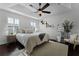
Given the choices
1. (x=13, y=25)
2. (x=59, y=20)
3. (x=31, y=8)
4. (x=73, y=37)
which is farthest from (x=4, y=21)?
(x=73, y=37)

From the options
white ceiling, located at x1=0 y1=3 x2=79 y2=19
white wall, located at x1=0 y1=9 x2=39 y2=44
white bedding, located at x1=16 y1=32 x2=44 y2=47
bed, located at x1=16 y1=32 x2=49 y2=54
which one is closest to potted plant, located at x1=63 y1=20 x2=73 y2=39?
white ceiling, located at x1=0 y1=3 x2=79 y2=19

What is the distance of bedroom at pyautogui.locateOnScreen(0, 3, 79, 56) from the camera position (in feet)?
5.02

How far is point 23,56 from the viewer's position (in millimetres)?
1610

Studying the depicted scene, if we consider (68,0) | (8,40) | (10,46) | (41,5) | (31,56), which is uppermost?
(68,0)

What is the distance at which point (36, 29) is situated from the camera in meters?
Result: 1.64

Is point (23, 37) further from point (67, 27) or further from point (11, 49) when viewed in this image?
point (67, 27)

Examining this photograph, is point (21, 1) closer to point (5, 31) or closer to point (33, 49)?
point (5, 31)

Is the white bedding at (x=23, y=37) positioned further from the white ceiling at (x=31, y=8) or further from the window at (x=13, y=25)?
the white ceiling at (x=31, y=8)

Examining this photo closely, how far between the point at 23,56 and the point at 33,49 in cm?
26

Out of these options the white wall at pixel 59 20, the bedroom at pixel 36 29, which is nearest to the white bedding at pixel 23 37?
the bedroom at pixel 36 29

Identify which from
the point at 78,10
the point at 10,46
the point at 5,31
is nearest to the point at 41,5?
the point at 78,10

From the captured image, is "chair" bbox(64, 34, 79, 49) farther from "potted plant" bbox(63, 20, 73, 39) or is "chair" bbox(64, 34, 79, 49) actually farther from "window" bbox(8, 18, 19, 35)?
"window" bbox(8, 18, 19, 35)

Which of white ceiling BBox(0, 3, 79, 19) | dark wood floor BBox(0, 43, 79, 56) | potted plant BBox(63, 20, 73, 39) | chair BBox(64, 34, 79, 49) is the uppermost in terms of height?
white ceiling BBox(0, 3, 79, 19)

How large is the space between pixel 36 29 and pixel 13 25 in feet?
1.58
